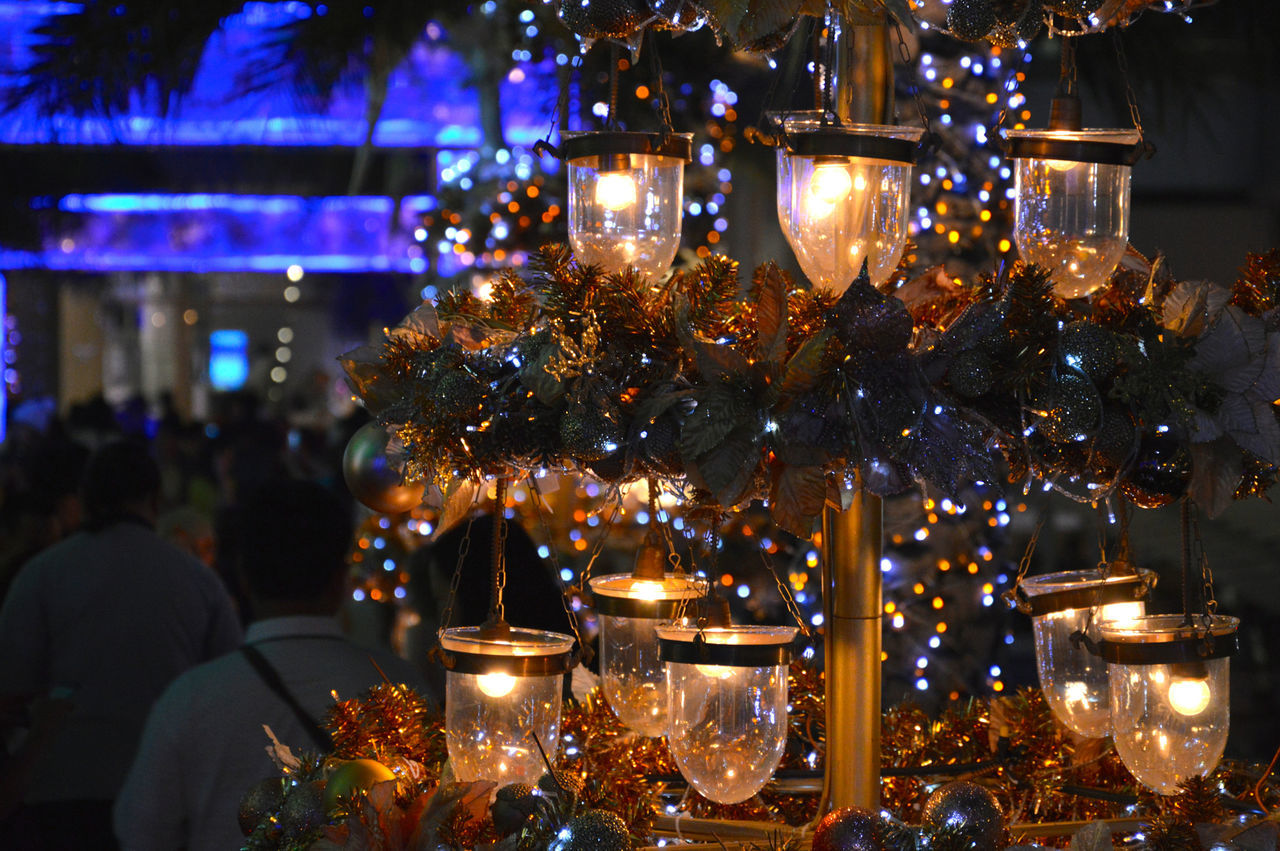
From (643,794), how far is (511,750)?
221 millimetres

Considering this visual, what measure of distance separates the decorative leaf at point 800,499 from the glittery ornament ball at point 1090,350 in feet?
0.88

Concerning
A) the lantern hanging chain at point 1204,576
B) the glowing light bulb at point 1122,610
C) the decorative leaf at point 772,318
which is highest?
the decorative leaf at point 772,318

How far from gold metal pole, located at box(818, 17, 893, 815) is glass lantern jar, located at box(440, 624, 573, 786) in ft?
1.06

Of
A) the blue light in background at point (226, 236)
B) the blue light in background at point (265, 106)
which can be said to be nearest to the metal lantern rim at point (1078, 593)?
the blue light in background at point (265, 106)

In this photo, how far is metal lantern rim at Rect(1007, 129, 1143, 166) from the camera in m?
1.43

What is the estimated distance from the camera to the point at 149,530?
351 centimetres

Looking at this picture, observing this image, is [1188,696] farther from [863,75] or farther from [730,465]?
[863,75]

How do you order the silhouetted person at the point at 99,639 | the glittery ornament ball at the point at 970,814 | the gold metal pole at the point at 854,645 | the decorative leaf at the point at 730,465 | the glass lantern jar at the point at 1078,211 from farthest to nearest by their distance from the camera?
the silhouetted person at the point at 99,639, the gold metal pole at the point at 854,645, the glass lantern jar at the point at 1078,211, the glittery ornament ball at the point at 970,814, the decorative leaf at the point at 730,465

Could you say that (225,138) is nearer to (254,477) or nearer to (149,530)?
(149,530)

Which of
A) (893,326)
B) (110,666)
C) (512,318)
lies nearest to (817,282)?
(893,326)

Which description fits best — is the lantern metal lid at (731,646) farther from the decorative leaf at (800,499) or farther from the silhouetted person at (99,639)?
the silhouetted person at (99,639)

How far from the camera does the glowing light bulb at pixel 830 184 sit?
4.66 ft

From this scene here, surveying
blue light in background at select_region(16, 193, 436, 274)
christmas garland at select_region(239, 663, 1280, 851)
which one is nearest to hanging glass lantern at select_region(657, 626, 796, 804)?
christmas garland at select_region(239, 663, 1280, 851)

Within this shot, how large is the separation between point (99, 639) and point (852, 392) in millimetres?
2607
